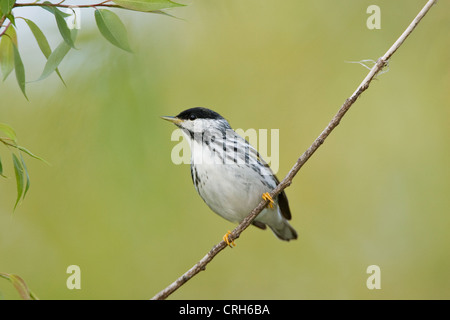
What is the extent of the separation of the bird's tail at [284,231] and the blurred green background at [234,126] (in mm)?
695

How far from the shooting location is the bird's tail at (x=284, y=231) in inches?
179

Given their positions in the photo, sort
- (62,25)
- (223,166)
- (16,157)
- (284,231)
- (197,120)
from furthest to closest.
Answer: (284,231) → (197,120) → (223,166) → (16,157) → (62,25)

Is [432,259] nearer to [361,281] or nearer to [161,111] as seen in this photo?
[361,281]

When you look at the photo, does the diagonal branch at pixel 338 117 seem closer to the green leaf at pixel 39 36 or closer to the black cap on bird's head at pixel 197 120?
the green leaf at pixel 39 36

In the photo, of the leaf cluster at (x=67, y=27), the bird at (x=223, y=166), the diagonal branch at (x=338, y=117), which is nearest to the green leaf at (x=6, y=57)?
the leaf cluster at (x=67, y=27)

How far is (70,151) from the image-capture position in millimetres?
4297

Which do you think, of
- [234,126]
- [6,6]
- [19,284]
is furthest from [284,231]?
[6,6]

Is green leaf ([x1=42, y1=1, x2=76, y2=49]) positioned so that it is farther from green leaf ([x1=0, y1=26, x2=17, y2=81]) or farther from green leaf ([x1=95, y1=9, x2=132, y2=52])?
green leaf ([x1=0, y1=26, x2=17, y2=81])

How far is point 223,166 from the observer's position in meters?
3.73

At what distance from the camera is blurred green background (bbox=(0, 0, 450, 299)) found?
4273 mm

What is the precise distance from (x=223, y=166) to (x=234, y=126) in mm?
1252

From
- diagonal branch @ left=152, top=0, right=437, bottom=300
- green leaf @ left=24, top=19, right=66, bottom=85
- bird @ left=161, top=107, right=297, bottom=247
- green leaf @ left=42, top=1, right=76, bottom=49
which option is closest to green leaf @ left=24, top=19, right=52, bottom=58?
green leaf @ left=24, top=19, right=66, bottom=85

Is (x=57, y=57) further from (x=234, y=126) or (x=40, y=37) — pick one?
(x=234, y=126)

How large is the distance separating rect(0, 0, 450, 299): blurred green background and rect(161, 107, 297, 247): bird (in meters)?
0.59
